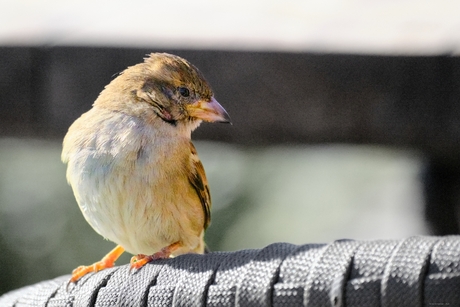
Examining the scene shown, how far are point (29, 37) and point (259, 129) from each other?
127cm

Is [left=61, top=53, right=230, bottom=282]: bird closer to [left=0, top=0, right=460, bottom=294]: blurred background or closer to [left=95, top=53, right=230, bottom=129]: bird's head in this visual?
[left=95, top=53, right=230, bottom=129]: bird's head

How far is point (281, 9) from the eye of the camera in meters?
4.64

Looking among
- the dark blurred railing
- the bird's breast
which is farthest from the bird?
the dark blurred railing

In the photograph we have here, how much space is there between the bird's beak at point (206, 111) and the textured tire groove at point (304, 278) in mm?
1300

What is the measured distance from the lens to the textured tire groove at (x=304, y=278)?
1.51 m

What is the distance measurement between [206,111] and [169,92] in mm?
182

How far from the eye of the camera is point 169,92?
3.40 meters

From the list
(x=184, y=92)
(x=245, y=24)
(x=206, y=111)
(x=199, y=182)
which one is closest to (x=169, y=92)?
(x=184, y=92)

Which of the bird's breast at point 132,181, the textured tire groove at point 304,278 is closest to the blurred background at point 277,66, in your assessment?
the bird's breast at point 132,181

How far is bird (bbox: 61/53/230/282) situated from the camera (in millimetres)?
3061

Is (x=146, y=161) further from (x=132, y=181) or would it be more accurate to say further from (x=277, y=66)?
(x=277, y=66)

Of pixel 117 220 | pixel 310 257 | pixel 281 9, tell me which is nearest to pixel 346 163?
pixel 281 9

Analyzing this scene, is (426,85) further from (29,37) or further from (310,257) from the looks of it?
(310,257)

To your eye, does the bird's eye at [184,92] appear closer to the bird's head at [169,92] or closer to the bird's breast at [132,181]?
the bird's head at [169,92]
